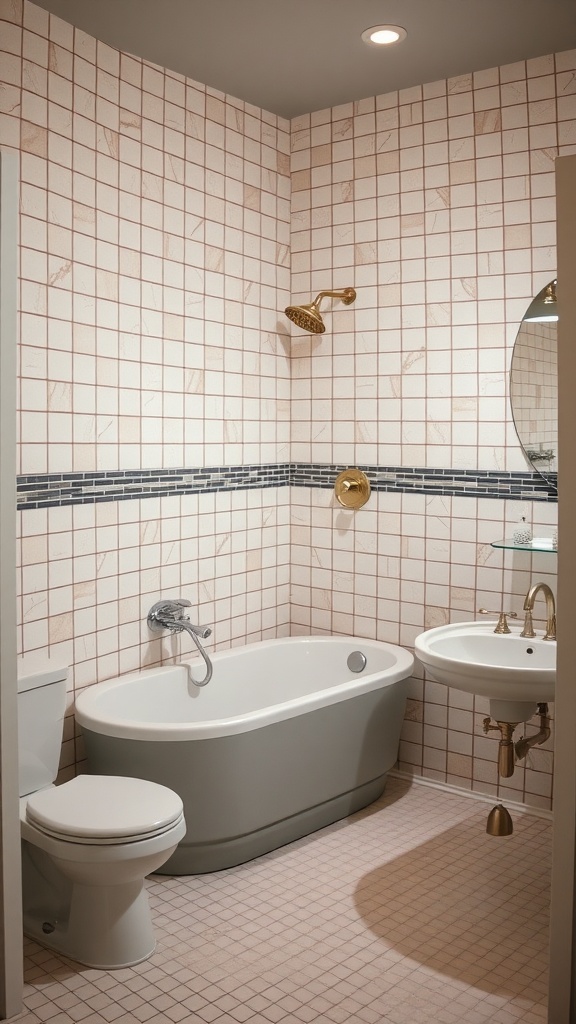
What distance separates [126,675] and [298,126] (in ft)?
8.38

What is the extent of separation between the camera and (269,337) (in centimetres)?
Result: 385

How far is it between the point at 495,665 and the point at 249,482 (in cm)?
148

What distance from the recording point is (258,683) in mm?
3580

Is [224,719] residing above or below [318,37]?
below

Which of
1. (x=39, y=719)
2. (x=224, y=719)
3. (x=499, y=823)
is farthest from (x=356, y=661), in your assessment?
(x=39, y=719)

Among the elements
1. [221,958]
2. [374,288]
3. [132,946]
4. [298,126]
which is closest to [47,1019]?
[132,946]

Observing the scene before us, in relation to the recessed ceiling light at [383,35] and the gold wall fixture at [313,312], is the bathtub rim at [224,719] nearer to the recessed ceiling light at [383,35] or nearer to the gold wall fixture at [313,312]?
the gold wall fixture at [313,312]

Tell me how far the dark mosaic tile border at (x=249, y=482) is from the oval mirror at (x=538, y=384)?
98 mm

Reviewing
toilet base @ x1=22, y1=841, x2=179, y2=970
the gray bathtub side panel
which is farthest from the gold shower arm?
toilet base @ x1=22, y1=841, x2=179, y2=970

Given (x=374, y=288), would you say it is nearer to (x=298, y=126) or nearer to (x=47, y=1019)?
(x=298, y=126)

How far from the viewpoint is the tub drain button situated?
359 cm

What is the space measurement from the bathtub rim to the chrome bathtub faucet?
0.08 m

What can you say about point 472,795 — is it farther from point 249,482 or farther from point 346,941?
point 249,482

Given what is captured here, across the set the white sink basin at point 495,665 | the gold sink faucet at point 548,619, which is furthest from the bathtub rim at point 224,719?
the gold sink faucet at point 548,619
